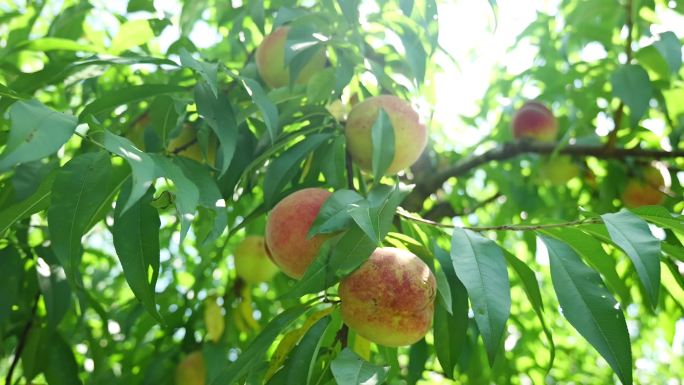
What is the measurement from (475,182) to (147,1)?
1927 millimetres

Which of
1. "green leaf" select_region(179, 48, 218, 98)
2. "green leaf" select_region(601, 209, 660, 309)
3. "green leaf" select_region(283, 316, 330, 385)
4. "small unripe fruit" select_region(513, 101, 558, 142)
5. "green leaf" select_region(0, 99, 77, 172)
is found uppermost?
"green leaf" select_region(0, 99, 77, 172)

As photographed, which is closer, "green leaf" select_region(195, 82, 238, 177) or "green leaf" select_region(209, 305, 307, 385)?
"green leaf" select_region(209, 305, 307, 385)

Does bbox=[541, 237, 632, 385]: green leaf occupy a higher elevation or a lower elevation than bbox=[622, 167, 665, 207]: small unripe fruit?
higher

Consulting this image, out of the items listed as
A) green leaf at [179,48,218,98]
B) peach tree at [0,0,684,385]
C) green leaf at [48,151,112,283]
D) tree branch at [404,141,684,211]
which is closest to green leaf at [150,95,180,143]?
peach tree at [0,0,684,385]

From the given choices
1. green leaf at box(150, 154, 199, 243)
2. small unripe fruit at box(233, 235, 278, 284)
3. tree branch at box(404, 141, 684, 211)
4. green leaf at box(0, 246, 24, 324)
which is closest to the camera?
green leaf at box(150, 154, 199, 243)

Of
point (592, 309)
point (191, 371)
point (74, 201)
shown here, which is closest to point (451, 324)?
point (592, 309)

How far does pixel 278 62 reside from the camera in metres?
1.53

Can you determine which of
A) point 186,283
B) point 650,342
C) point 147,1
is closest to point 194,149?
point 147,1

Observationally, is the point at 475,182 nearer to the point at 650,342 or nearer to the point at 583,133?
the point at 583,133

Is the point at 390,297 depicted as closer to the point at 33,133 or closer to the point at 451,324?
the point at 451,324

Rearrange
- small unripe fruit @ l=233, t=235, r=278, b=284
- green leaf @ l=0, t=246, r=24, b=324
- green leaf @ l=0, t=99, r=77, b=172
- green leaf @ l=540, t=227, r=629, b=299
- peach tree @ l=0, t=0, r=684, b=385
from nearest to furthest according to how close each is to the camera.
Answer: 1. green leaf @ l=0, t=99, r=77, b=172
2. peach tree @ l=0, t=0, r=684, b=385
3. green leaf @ l=540, t=227, r=629, b=299
4. green leaf @ l=0, t=246, r=24, b=324
5. small unripe fruit @ l=233, t=235, r=278, b=284

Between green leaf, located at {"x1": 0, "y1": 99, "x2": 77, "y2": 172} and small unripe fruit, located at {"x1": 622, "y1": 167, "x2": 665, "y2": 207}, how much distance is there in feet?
6.15

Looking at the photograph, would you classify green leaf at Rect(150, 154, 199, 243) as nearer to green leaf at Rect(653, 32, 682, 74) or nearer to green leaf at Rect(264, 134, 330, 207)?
green leaf at Rect(264, 134, 330, 207)

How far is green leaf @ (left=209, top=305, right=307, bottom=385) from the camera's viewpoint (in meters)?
1.04
